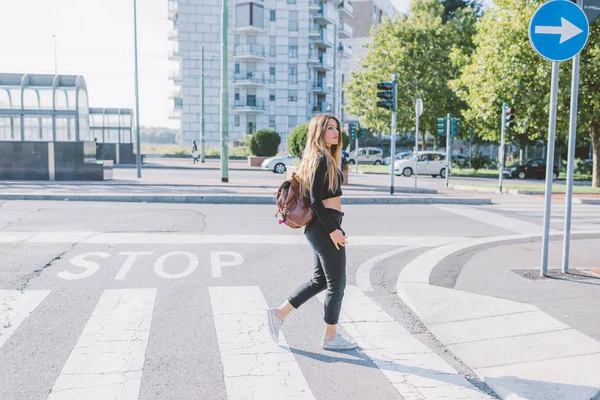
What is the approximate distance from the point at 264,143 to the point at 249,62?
90.1 ft

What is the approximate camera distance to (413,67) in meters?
42.1

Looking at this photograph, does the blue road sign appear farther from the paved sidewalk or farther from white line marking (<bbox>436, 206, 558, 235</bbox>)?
white line marking (<bbox>436, 206, 558, 235</bbox>)

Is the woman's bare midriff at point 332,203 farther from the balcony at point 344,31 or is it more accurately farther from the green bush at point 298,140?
the balcony at point 344,31

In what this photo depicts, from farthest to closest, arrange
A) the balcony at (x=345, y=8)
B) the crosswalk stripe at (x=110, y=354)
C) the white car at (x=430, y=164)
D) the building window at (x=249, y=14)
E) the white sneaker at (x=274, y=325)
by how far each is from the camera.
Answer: the balcony at (x=345, y=8), the building window at (x=249, y=14), the white car at (x=430, y=164), the white sneaker at (x=274, y=325), the crosswalk stripe at (x=110, y=354)

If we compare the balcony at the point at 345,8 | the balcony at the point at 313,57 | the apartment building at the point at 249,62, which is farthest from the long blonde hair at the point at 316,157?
the balcony at the point at 345,8

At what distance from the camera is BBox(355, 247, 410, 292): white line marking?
671 cm

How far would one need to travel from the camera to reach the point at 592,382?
12.6ft

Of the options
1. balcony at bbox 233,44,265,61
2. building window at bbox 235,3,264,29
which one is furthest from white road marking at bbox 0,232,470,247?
building window at bbox 235,3,264,29

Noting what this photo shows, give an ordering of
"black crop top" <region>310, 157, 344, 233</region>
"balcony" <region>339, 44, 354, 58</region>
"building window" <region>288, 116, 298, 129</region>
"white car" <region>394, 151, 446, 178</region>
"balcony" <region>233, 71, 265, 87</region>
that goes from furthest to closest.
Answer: "balcony" <region>339, 44, 354, 58</region> < "building window" <region>288, 116, 298, 129</region> < "balcony" <region>233, 71, 265, 87</region> < "white car" <region>394, 151, 446, 178</region> < "black crop top" <region>310, 157, 344, 233</region>

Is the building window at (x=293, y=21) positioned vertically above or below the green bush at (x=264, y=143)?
above

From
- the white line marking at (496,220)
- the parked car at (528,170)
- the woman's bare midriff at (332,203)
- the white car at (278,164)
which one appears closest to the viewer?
the woman's bare midriff at (332,203)

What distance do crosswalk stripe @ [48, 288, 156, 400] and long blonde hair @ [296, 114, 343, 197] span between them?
5.57 feet

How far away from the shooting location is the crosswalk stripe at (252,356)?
3.78m

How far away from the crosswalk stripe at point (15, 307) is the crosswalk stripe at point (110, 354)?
557 mm
